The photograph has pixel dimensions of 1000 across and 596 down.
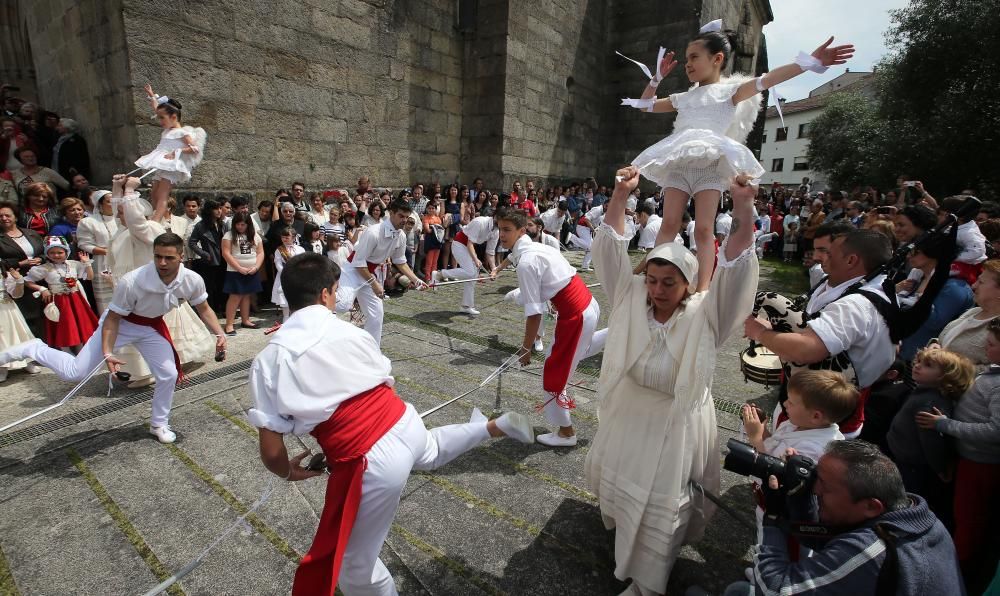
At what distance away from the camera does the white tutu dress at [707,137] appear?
2.83 m

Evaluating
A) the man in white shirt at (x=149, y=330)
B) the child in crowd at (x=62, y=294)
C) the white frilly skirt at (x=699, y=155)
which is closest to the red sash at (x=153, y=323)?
the man in white shirt at (x=149, y=330)

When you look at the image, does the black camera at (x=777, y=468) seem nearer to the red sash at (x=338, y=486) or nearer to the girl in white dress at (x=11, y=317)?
the red sash at (x=338, y=486)

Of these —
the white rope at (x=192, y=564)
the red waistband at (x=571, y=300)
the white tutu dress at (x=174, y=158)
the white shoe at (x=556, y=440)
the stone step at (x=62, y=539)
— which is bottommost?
the stone step at (x=62, y=539)

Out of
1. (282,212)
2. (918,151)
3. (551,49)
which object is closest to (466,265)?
(282,212)

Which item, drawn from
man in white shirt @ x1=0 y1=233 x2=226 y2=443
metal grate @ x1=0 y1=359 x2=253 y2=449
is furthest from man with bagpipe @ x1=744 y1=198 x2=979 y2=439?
metal grate @ x1=0 y1=359 x2=253 y2=449

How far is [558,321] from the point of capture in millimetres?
3959

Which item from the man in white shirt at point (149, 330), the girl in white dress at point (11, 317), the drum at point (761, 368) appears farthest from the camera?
the girl in white dress at point (11, 317)

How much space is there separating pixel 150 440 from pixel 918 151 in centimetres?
2161

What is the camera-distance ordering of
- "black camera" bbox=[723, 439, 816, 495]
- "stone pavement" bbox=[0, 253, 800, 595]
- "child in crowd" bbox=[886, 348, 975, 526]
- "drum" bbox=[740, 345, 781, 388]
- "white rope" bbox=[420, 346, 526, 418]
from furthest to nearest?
"white rope" bbox=[420, 346, 526, 418], "drum" bbox=[740, 345, 781, 388], "stone pavement" bbox=[0, 253, 800, 595], "child in crowd" bbox=[886, 348, 975, 526], "black camera" bbox=[723, 439, 816, 495]

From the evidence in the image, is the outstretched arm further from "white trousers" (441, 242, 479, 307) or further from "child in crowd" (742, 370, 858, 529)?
"white trousers" (441, 242, 479, 307)

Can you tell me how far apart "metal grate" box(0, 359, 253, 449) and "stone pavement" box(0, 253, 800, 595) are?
17 millimetres

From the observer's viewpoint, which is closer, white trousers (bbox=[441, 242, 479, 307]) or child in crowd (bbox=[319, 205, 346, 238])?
child in crowd (bbox=[319, 205, 346, 238])

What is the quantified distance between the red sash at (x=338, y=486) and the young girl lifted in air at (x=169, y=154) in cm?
444

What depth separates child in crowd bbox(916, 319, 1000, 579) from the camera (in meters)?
2.27
